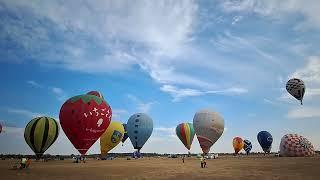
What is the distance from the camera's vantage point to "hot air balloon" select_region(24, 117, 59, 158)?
45.3 meters

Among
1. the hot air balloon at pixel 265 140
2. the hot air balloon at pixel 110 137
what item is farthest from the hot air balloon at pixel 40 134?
the hot air balloon at pixel 265 140

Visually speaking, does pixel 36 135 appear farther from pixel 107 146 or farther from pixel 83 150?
pixel 107 146

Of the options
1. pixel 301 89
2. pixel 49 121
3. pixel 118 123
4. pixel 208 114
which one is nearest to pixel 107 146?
pixel 118 123

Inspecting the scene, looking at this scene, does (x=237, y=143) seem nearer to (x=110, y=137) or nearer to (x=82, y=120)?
(x=110, y=137)

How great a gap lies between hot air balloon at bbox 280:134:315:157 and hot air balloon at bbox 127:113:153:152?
87.7 feet

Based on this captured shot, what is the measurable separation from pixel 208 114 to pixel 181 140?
64.7ft

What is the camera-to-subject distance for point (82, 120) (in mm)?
38250

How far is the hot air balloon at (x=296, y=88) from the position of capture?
186ft

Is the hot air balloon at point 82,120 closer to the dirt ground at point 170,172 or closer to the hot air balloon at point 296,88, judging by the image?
the dirt ground at point 170,172

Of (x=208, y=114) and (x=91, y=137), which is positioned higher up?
(x=208, y=114)

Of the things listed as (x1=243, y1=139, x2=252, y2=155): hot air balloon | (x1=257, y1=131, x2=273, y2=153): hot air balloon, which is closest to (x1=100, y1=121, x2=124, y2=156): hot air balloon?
(x1=257, y1=131, x2=273, y2=153): hot air balloon

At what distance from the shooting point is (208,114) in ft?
196

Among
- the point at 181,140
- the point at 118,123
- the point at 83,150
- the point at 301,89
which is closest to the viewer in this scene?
the point at 83,150

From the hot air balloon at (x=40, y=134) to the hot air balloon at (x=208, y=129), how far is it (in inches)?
988
